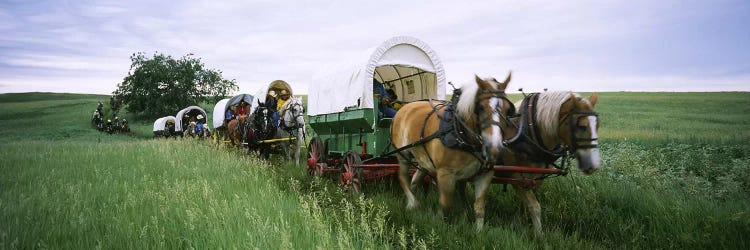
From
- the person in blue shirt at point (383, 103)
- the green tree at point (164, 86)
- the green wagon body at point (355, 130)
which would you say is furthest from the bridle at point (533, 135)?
the green tree at point (164, 86)

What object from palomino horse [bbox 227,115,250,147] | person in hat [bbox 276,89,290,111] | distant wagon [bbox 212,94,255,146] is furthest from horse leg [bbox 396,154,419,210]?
distant wagon [bbox 212,94,255,146]

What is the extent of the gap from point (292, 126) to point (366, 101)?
5052mm

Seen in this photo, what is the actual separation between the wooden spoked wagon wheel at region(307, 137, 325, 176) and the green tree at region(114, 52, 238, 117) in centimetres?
3773

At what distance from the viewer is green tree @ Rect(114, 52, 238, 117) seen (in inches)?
1624

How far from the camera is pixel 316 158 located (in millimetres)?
7770

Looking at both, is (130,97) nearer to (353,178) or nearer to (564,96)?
(353,178)

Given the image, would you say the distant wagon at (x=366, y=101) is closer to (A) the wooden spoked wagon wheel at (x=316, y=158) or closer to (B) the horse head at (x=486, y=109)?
(A) the wooden spoked wagon wheel at (x=316, y=158)

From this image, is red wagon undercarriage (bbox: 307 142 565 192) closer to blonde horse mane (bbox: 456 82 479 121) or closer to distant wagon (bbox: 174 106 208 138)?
blonde horse mane (bbox: 456 82 479 121)

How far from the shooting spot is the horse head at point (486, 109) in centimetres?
380

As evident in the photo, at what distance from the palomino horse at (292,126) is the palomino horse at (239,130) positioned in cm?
141

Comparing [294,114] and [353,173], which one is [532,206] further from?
[294,114]

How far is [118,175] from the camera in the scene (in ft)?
21.3

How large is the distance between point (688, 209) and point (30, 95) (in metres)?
97.2

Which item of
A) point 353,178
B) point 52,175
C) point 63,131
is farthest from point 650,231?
point 63,131
